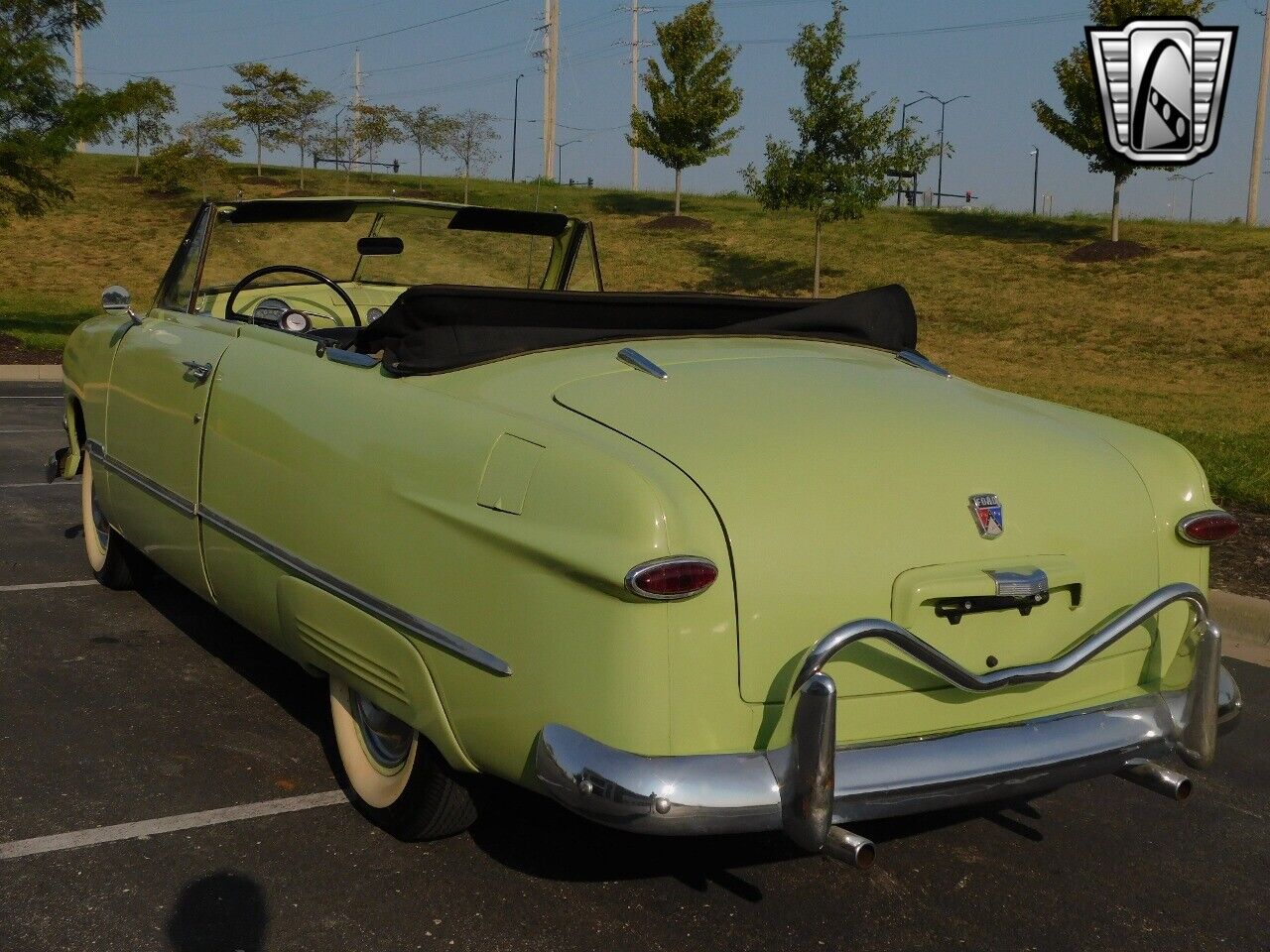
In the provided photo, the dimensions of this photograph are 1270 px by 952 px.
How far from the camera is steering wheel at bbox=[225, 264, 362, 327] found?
199 inches

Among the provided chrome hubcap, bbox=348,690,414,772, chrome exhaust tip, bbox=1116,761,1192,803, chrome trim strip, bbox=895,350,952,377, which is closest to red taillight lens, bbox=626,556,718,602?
chrome hubcap, bbox=348,690,414,772

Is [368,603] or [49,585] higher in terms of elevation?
[368,603]

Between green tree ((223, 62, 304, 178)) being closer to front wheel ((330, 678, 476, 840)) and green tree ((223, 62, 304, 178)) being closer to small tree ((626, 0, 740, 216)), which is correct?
small tree ((626, 0, 740, 216))

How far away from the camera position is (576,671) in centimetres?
267

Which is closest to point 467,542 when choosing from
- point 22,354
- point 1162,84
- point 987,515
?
point 987,515

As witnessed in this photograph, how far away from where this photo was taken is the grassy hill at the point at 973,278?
20.5 metres

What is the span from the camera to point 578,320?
384 cm

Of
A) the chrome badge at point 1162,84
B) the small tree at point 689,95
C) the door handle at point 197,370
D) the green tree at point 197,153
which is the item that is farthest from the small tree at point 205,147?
the door handle at point 197,370

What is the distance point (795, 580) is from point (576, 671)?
0.48 metres

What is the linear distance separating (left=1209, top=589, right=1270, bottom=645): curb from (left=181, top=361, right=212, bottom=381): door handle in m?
4.17

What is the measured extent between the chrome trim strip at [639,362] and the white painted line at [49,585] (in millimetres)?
3551

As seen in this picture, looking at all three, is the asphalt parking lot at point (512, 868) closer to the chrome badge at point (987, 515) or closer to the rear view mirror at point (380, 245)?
the chrome badge at point (987, 515)

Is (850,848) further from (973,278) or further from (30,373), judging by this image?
(973,278)

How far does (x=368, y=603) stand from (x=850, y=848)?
127 centimetres
